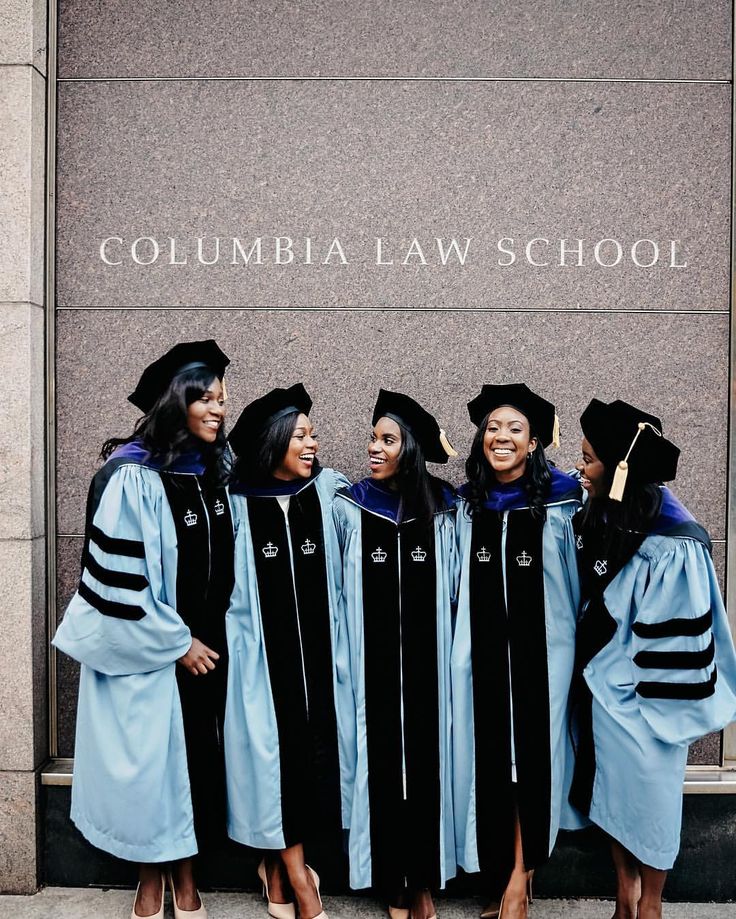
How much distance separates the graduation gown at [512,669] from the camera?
3.23m

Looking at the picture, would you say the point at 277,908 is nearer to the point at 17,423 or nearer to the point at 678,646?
the point at 678,646

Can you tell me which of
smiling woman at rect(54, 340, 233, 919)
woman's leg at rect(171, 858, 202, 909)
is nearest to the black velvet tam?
smiling woman at rect(54, 340, 233, 919)

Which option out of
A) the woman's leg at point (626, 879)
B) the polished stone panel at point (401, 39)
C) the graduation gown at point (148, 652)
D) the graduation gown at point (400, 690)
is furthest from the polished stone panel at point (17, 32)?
the woman's leg at point (626, 879)

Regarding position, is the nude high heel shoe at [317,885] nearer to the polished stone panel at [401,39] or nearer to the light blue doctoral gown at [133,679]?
the light blue doctoral gown at [133,679]

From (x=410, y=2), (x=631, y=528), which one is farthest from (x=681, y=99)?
(x=631, y=528)

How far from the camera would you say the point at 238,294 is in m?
3.84

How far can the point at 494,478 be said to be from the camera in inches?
130

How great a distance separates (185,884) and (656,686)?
2.25m

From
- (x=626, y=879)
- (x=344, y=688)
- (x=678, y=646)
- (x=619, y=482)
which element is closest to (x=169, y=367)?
(x=344, y=688)

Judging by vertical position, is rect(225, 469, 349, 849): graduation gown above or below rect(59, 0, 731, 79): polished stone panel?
below

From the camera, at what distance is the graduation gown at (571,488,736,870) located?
117 inches

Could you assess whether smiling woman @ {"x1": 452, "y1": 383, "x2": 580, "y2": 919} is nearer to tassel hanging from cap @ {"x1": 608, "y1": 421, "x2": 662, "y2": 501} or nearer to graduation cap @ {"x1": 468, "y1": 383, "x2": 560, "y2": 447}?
graduation cap @ {"x1": 468, "y1": 383, "x2": 560, "y2": 447}

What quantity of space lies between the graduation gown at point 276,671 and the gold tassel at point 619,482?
1240mm

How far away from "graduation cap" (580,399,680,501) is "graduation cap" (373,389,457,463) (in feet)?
1.98
